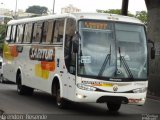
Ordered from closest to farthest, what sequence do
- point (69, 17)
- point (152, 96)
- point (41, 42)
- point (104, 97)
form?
point (104, 97) < point (69, 17) < point (41, 42) < point (152, 96)

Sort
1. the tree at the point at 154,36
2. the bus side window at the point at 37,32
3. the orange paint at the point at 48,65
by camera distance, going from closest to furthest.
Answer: the orange paint at the point at 48,65 < the bus side window at the point at 37,32 < the tree at the point at 154,36

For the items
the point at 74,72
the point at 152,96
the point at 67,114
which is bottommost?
the point at 152,96

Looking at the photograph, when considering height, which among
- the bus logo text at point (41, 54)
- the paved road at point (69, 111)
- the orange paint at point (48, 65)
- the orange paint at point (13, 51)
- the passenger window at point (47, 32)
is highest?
the passenger window at point (47, 32)

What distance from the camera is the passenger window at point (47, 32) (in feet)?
58.7

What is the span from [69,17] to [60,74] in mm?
1727

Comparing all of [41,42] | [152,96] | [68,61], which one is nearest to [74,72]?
[68,61]

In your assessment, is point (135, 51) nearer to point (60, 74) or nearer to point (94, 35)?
point (94, 35)

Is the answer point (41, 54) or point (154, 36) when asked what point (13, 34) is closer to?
point (41, 54)

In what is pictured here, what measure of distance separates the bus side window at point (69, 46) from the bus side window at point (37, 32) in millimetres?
3107

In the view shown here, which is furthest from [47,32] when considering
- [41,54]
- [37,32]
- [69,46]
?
[69,46]

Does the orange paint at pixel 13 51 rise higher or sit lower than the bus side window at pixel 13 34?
lower

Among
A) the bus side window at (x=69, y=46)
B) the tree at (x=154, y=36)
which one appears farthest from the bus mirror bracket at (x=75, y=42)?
the tree at (x=154, y=36)

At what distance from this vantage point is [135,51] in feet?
50.6

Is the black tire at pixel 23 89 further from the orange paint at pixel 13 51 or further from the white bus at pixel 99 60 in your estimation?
the white bus at pixel 99 60
